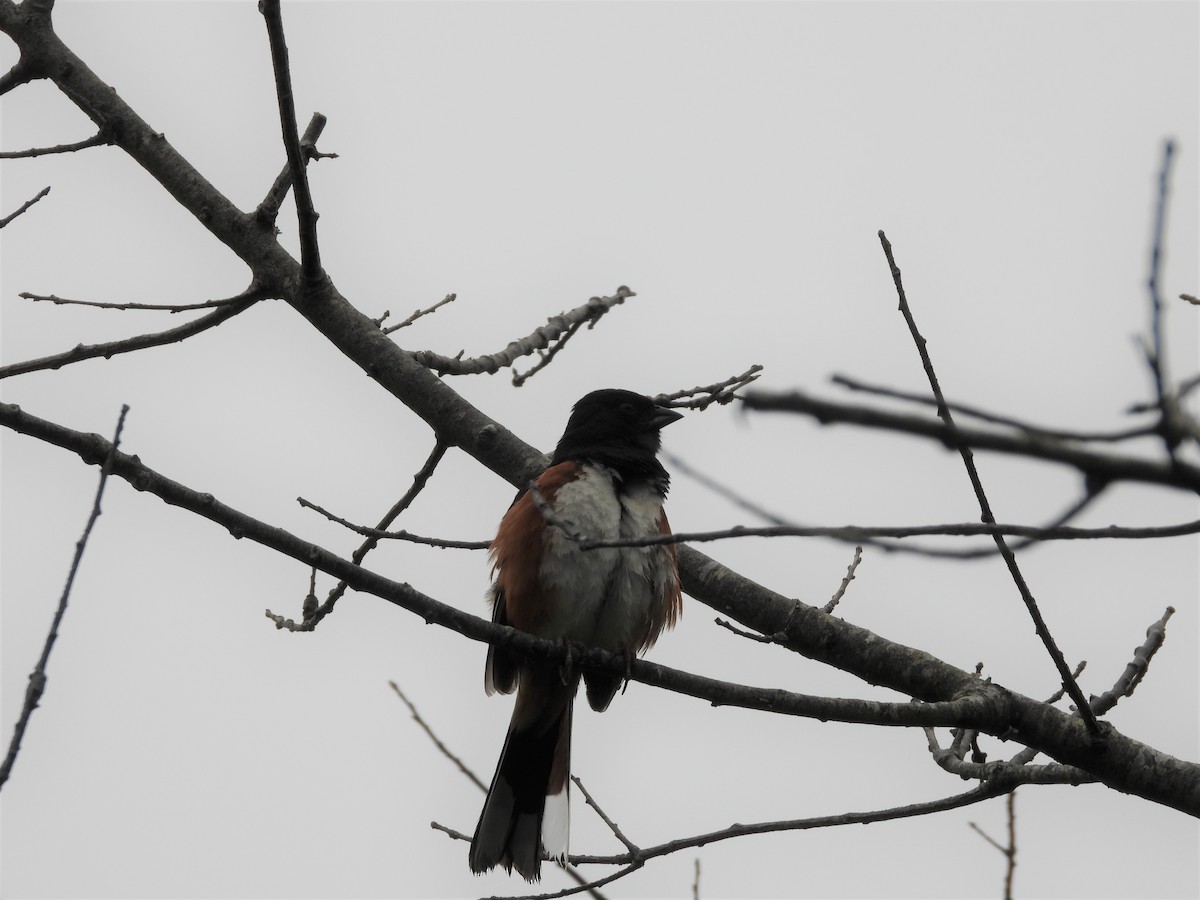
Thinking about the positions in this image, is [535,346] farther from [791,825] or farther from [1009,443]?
[1009,443]

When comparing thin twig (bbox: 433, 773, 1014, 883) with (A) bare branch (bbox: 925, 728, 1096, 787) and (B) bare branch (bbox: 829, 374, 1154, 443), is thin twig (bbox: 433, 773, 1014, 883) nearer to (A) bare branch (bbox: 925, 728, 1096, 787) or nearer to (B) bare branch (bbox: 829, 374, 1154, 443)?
(A) bare branch (bbox: 925, 728, 1096, 787)

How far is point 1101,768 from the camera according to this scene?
3.28 metres

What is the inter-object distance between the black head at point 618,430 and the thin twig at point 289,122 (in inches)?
67.2

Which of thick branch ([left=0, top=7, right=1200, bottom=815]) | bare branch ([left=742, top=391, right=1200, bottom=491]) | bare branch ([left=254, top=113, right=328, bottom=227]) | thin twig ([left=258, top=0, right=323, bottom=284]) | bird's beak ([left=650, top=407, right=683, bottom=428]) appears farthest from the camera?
bird's beak ([left=650, top=407, right=683, bottom=428])

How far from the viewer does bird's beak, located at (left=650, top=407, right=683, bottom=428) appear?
5660mm

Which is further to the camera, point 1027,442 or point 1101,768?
point 1101,768

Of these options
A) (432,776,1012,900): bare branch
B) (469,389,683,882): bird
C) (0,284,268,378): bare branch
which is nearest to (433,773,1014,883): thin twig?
(432,776,1012,900): bare branch

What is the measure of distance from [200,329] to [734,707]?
7.15 feet

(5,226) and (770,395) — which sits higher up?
(5,226)

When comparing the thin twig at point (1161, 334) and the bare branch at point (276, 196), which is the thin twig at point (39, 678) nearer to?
the thin twig at point (1161, 334)

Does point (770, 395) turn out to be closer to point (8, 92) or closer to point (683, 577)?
point (683, 577)

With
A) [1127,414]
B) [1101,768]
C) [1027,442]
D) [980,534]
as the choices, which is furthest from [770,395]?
[1101,768]

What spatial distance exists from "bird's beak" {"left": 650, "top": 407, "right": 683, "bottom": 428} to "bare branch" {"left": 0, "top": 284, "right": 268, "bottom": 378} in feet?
6.58

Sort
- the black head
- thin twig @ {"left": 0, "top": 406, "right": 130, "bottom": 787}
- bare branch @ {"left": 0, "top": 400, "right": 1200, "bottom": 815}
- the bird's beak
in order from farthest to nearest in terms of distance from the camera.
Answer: the bird's beak, the black head, bare branch @ {"left": 0, "top": 400, "right": 1200, "bottom": 815}, thin twig @ {"left": 0, "top": 406, "right": 130, "bottom": 787}
